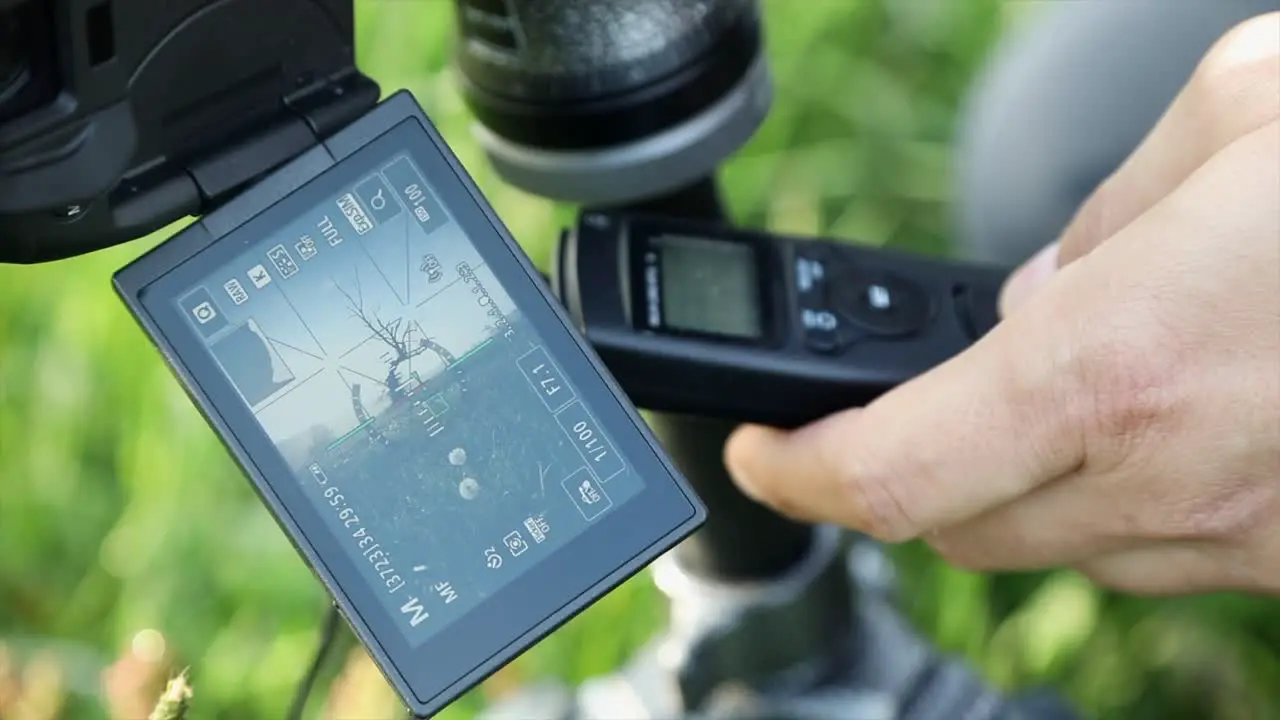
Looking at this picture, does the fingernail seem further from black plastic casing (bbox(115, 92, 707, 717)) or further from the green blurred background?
the green blurred background

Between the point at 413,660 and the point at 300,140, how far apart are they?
0.62ft

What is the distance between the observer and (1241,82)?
622 mm

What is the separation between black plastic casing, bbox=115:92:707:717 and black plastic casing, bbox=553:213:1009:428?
0.06m

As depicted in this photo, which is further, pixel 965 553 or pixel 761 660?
pixel 761 660

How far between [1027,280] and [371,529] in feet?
1.08

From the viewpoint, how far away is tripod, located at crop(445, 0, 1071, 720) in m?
0.60

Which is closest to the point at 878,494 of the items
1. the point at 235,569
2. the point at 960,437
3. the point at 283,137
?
the point at 960,437

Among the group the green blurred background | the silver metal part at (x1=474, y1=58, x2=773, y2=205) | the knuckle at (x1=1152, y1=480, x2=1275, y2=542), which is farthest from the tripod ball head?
the green blurred background

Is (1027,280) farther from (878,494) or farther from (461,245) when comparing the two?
(461,245)

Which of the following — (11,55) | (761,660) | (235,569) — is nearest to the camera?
(11,55)

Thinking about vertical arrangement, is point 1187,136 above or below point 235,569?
above

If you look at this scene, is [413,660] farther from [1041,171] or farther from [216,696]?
[1041,171]

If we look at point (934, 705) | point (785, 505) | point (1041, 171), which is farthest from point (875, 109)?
point (785, 505)

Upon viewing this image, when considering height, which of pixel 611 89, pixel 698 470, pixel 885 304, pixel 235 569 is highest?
pixel 611 89
